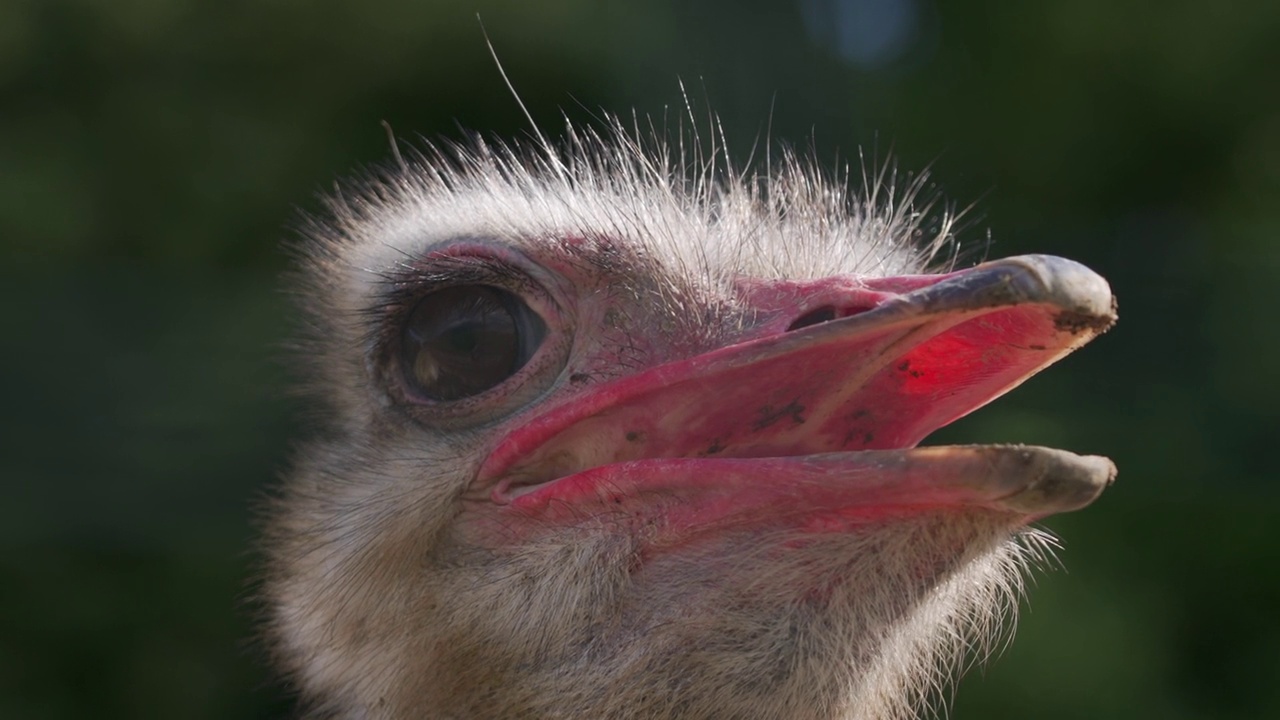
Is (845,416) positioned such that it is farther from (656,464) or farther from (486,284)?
(486,284)

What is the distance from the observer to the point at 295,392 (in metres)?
1.47

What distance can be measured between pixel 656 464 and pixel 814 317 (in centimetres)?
16

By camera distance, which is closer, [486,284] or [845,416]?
[845,416]

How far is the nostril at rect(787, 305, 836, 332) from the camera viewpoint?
3.20 feet

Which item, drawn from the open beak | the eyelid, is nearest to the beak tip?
the open beak

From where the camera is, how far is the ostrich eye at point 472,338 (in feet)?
3.76

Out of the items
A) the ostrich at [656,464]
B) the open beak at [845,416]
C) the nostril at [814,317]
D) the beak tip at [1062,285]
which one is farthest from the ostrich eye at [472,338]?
the beak tip at [1062,285]

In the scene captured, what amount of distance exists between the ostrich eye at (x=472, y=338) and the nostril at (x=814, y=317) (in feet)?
0.82

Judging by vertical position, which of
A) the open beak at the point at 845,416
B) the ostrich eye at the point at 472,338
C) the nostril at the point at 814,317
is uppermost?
the ostrich eye at the point at 472,338

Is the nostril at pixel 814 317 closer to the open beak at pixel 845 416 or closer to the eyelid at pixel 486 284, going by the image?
the open beak at pixel 845 416

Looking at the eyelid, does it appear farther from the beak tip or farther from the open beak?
the beak tip

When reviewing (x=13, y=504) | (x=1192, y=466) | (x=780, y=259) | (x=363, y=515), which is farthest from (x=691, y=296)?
(x=13, y=504)

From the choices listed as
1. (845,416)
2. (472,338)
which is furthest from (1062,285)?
(472,338)

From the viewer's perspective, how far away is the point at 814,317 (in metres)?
0.99
